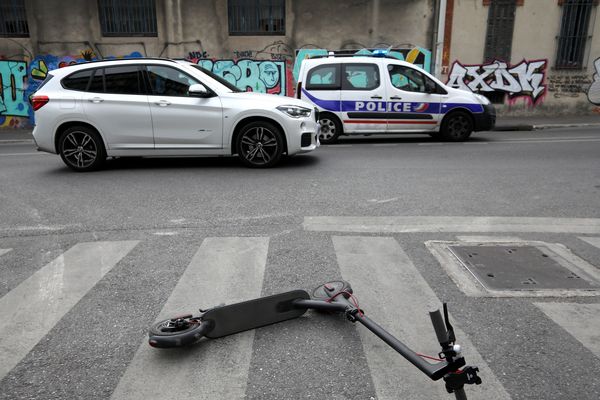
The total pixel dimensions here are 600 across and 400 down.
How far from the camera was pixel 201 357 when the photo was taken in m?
2.65

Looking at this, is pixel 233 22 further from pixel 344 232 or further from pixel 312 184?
pixel 344 232

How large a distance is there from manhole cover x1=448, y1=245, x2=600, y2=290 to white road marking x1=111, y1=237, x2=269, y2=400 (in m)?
1.79

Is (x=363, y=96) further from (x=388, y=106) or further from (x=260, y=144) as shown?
(x=260, y=144)

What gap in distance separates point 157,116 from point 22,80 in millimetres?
12516

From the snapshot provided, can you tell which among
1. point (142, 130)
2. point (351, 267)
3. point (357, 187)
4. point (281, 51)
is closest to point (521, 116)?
point (281, 51)

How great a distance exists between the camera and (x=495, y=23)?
16484mm

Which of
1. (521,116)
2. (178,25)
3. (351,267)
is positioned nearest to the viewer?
(351,267)

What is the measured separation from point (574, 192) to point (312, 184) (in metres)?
3.61

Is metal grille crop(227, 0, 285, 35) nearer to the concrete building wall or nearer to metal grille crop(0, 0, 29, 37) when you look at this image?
the concrete building wall

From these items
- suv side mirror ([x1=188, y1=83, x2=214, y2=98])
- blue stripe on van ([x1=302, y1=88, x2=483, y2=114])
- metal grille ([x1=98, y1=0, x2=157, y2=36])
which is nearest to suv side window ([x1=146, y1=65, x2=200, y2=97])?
suv side mirror ([x1=188, y1=83, x2=214, y2=98])

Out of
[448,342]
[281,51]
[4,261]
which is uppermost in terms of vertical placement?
[281,51]

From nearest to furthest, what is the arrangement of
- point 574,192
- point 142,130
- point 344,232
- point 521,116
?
point 344,232
point 574,192
point 142,130
point 521,116

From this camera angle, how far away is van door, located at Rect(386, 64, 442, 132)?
10.9 metres

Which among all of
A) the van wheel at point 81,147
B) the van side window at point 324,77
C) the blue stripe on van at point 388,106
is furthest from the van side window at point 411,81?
the van wheel at point 81,147
